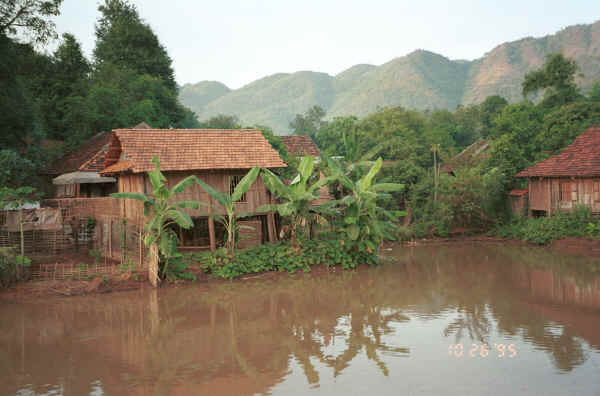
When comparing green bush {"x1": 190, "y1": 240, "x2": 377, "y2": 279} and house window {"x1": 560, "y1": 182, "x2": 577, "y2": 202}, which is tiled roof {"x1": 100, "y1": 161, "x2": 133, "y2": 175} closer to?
green bush {"x1": 190, "y1": 240, "x2": 377, "y2": 279}

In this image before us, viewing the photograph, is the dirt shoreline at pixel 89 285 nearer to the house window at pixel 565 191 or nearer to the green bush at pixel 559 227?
the green bush at pixel 559 227

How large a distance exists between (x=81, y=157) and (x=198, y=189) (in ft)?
26.2

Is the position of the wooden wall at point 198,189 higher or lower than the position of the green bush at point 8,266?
higher

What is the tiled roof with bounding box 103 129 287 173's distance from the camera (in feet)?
51.3

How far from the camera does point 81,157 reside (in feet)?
69.6

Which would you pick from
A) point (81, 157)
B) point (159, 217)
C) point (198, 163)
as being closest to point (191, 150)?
point (198, 163)

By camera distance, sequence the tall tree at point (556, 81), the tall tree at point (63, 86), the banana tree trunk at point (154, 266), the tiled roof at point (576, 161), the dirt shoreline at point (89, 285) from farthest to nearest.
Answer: the tall tree at point (556, 81) → the tall tree at point (63, 86) → the tiled roof at point (576, 161) → the banana tree trunk at point (154, 266) → the dirt shoreline at point (89, 285)

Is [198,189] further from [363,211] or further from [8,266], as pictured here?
[8,266]

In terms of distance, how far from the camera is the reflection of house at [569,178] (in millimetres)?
19859

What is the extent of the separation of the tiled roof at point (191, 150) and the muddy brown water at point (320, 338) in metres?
3.97

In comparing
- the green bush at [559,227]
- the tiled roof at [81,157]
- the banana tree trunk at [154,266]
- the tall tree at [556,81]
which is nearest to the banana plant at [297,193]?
the banana tree trunk at [154,266]

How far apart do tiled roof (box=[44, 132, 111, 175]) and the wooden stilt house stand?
3.70 m

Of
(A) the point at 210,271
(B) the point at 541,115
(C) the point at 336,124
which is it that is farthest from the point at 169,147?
(C) the point at 336,124

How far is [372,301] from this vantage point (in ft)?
40.2
